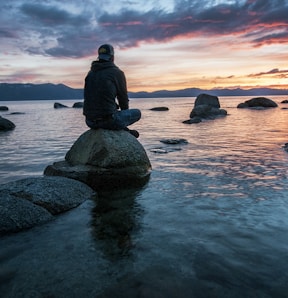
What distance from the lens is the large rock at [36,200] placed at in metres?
6.52

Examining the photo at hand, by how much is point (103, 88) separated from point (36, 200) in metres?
4.17

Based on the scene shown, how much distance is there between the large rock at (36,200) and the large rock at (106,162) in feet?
2.23

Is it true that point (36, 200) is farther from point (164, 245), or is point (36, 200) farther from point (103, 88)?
point (103, 88)

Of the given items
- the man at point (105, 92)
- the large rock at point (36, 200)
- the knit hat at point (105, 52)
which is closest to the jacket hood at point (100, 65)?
the man at point (105, 92)

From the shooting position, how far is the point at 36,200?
24.0ft

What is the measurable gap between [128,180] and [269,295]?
613 centimetres

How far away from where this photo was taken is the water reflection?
5.61m

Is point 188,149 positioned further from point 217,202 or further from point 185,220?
point 185,220

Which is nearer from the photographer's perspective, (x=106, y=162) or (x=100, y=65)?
(x=106, y=162)

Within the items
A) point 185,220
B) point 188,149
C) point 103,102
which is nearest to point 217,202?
point 185,220

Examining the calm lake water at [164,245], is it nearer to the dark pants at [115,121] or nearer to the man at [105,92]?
the dark pants at [115,121]

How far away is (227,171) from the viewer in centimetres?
1131

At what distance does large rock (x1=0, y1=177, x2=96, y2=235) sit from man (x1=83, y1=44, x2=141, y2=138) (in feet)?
8.19

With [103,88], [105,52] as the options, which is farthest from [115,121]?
[105,52]
